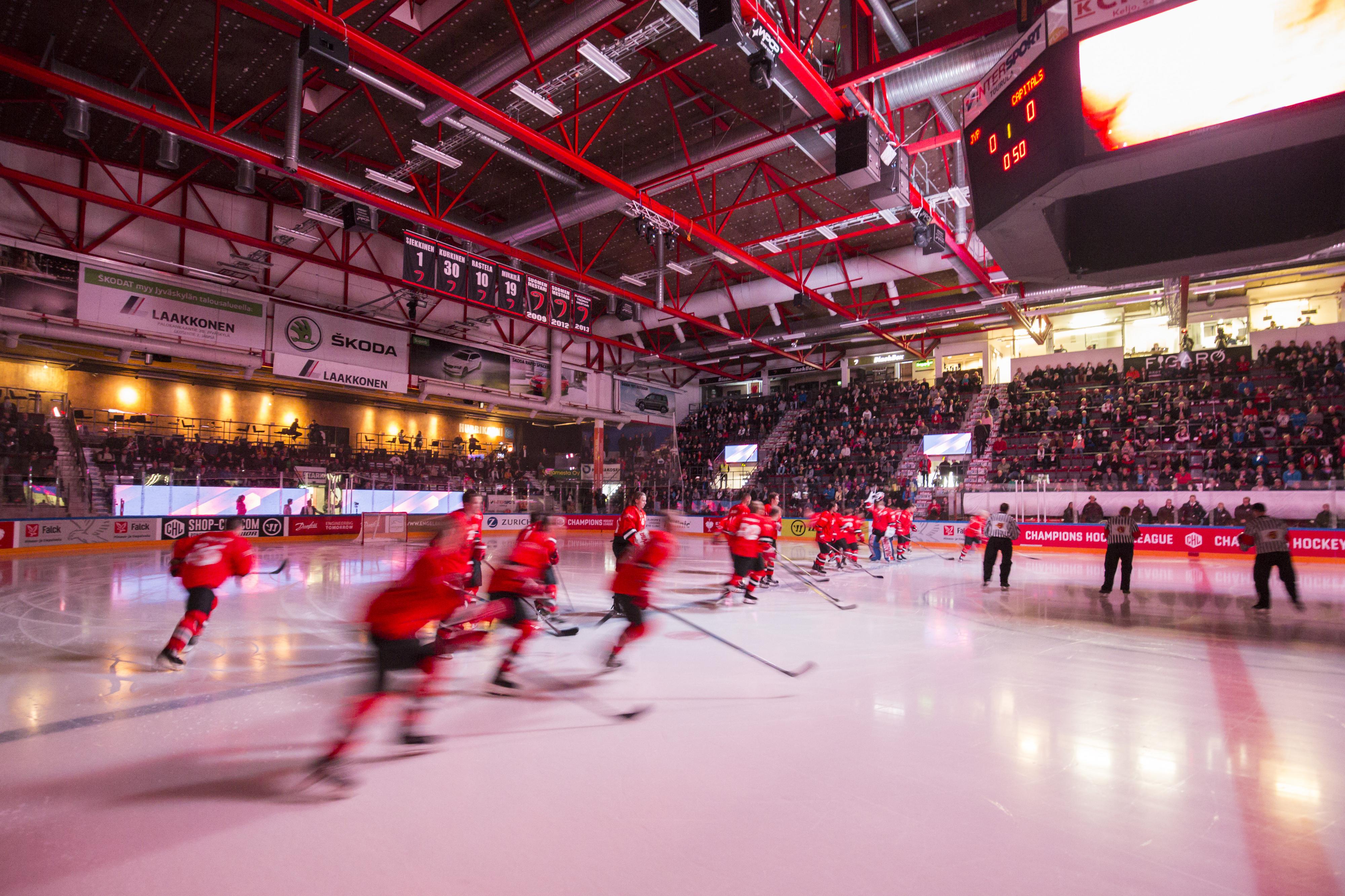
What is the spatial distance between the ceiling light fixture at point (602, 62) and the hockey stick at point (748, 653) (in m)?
8.30

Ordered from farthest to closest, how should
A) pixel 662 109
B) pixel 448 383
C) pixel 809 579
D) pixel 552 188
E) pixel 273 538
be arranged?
1. pixel 448 383
2. pixel 273 538
3. pixel 552 188
4. pixel 662 109
5. pixel 809 579

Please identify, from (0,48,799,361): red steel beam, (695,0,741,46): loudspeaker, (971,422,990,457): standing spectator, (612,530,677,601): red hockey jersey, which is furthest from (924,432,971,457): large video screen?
(612,530,677,601): red hockey jersey

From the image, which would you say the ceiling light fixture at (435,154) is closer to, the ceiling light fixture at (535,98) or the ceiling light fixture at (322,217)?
the ceiling light fixture at (535,98)

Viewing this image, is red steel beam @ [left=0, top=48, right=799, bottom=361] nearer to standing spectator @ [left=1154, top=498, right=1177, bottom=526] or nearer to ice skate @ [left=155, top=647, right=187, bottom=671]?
ice skate @ [left=155, top=647, right=187, bottom=671]

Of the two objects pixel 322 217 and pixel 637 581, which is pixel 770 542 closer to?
pixel 637 581

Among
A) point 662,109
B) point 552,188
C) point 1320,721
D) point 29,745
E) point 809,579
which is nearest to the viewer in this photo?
point 29,745

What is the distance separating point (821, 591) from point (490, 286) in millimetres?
11240

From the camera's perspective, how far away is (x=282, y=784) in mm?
3592

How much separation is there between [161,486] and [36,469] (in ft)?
9.77

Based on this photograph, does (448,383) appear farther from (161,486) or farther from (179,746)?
(179,746)

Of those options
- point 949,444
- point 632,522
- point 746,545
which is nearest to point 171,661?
point 632,522

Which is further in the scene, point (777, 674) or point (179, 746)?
point (777, 674)

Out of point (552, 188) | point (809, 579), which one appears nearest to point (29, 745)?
point (809, 579)

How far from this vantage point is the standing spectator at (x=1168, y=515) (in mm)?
18594
